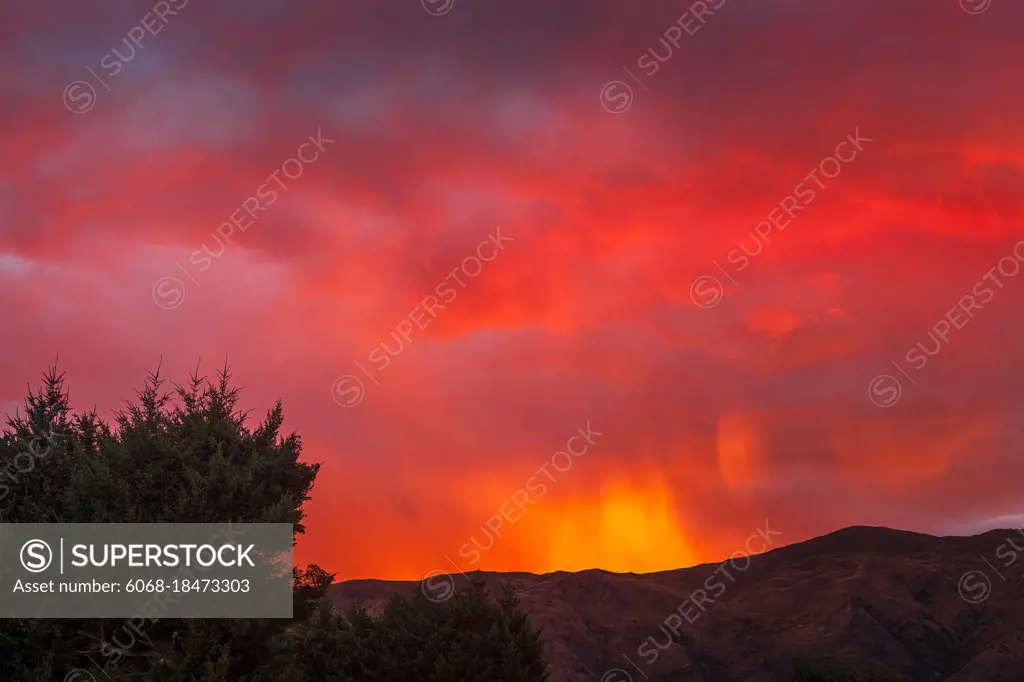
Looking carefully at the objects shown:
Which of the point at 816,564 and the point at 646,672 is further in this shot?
the point at 816,564

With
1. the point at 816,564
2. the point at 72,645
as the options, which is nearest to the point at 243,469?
the point at 72,645

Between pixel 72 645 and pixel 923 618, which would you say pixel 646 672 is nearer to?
pixel 923 618

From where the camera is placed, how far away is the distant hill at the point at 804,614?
405 ft

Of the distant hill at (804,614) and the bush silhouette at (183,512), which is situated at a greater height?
the distant hill at (804,614)

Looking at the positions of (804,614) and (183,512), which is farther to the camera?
(804,614)

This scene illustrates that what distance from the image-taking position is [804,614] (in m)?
136

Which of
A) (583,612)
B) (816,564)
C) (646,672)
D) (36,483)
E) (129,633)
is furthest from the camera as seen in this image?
(816,564)

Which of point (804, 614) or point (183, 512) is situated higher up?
point (804, 614)

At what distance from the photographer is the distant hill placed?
405 ft

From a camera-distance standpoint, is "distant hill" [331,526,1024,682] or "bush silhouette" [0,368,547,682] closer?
"bush silhouette" [0,368,547,682]

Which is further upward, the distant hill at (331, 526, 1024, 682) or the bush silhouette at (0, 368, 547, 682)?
the distant hill at (331, 526, 1024, 682)

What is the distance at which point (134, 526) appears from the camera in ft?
85.1

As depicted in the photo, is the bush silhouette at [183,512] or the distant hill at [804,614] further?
the distant hill at [804,614]

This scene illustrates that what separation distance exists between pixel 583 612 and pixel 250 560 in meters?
120
